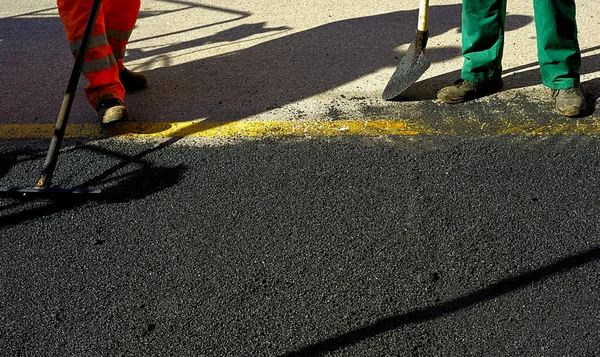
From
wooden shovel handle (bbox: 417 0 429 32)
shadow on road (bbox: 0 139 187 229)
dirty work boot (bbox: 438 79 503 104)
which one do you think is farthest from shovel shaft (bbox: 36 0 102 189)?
dirty work boot (bbox: 438 79 503 104)

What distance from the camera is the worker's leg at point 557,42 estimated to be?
12.0 ft

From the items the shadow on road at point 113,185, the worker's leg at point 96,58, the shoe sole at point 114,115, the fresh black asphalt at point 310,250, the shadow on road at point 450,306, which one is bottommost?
the shadow on road at point 450,306

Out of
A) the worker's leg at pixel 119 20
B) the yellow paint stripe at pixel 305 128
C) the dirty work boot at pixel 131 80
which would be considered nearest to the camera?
the yellow paint stripe at pixel 305 128

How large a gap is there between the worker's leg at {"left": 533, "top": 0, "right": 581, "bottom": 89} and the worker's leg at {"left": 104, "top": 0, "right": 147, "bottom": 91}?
2.38 metres

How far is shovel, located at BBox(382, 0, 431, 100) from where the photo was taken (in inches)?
156

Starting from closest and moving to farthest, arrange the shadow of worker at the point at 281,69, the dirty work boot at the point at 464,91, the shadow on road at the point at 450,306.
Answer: the shadow on road at the point at 450,306, the dirty work boot at the point at 464,91, the shadow of worker at the point at 281,69

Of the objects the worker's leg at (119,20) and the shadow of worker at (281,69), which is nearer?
the shadow of worker at (281,69)

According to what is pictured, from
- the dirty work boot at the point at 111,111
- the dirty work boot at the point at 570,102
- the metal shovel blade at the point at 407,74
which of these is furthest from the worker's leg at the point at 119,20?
the dirty work boot at the point at 570,102

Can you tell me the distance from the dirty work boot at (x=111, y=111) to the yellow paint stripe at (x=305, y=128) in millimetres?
62

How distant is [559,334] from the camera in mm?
2268

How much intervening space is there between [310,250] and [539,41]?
1.98m

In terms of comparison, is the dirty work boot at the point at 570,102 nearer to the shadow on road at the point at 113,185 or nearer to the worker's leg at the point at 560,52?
the worker's leg at the point at 560,52

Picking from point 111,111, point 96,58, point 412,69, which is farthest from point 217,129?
point 412,69

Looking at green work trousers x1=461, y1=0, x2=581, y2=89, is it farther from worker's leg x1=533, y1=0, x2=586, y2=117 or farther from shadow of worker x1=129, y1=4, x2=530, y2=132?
shadow of worker x1=129, y1=4, x2=530, y2=132
